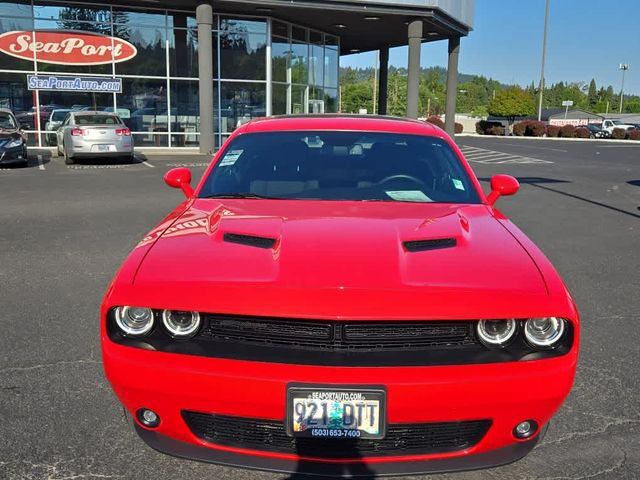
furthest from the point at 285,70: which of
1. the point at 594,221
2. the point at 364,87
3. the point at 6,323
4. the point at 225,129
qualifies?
the point at 364,87

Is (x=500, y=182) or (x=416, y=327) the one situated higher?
(x=500, y=182)

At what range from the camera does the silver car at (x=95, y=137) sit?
17.1 meters

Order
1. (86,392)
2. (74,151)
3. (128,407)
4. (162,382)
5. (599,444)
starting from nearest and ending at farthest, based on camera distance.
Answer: (162,382) < (128,407) < (599,444) < (86,392) < (74,151)

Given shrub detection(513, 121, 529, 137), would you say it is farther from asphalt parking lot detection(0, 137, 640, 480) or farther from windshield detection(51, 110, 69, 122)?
asphalt parking lot detection(0, 137, 640, 480)

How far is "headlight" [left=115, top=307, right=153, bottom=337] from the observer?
242 centimetres

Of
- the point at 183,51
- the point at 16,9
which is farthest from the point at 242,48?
the point at 16,9

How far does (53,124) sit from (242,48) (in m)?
7.78

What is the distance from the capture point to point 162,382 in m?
2.29

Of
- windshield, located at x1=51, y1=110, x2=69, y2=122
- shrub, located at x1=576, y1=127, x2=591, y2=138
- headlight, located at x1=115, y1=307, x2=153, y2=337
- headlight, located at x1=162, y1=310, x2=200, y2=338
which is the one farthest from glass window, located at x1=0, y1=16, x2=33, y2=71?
shrub, located at x1=576, y1=127, x2=591, y2=138

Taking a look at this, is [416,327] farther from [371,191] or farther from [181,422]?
[371,191]

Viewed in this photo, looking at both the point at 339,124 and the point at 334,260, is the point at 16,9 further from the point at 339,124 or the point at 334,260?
the point at 334,260

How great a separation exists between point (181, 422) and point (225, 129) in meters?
23.7

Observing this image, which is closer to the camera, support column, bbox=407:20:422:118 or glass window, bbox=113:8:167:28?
glass window, bbox=113:8:167:28

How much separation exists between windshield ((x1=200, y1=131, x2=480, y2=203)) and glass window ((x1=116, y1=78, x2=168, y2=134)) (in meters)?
21.1
